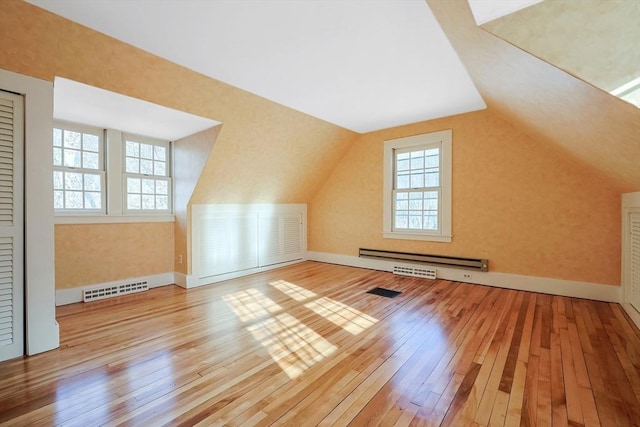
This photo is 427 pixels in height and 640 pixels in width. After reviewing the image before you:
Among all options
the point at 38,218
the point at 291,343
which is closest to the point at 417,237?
the point at 291,343

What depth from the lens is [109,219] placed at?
371cm

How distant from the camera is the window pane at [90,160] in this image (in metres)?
3.57

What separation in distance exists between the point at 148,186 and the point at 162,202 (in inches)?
12.0

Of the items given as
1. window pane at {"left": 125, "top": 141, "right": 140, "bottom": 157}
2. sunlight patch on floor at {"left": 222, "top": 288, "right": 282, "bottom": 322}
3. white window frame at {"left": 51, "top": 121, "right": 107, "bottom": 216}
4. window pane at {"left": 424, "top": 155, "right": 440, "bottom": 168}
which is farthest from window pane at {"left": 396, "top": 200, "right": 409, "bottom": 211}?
white window frame at {"left": 51, "top": 121, "right": 107, "bottom": 216}

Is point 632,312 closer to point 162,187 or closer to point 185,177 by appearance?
point 185,177

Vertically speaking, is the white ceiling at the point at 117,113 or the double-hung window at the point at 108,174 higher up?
the white ceiling at the point at 117,113

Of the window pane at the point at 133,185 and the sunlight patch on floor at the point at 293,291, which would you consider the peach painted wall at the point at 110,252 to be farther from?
the sunlight patch on floor at the point at 293,291

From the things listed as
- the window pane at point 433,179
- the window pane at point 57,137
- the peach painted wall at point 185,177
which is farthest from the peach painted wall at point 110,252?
the window pane at point 433,179

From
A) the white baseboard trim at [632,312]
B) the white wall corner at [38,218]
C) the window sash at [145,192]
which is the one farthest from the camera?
the window sash at [145,192]

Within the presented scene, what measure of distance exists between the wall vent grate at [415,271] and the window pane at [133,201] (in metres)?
4.16

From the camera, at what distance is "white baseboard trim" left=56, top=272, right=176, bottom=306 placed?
3312mm

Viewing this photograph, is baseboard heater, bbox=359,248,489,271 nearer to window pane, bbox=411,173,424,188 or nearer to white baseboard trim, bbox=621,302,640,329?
window pane, bbox=411,173,424,188

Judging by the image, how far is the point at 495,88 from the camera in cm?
287

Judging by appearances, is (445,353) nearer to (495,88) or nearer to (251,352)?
(251,352)
